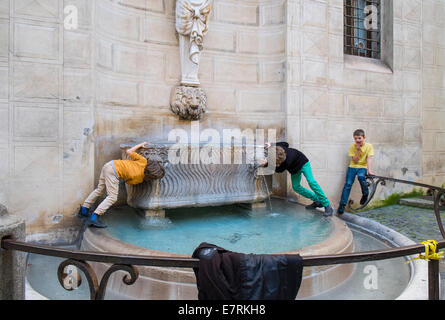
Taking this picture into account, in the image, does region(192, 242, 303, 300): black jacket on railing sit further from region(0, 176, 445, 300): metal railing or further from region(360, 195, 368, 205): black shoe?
region(360, 195, 368, 205): black shoe

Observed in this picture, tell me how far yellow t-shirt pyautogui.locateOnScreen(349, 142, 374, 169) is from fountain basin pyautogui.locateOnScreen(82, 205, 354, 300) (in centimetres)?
224

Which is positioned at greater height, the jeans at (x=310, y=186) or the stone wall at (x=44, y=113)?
the stone wall at (x=44, y=113)

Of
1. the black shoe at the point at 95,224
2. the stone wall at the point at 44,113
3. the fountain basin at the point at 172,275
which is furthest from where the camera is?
the stone wall at the point at 44,113

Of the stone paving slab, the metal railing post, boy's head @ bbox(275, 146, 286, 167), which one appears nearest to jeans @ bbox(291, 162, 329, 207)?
boy's head @ bbox(275, 146, 286, 167)

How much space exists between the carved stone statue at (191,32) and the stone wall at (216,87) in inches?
8.3

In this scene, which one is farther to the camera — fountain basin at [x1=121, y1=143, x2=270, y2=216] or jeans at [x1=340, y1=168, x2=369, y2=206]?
jeans at [x1=340, y1=168, x2=369, y2=206]

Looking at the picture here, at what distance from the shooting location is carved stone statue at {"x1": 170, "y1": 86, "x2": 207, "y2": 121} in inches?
192

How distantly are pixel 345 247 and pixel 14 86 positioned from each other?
364cm

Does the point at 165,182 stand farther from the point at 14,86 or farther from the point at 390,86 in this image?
the point at 390,86

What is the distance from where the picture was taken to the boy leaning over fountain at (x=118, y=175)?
11.5ft

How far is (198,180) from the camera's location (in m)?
4.05

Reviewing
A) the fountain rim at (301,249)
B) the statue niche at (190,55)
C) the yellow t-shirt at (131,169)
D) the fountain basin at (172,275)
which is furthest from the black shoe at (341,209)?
the yellow t-shirt at (131,169)

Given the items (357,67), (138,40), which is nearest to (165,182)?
(138,40)

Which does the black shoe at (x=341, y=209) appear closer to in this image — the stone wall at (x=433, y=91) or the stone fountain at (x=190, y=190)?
the stone fountain at (x=190, y=190)
